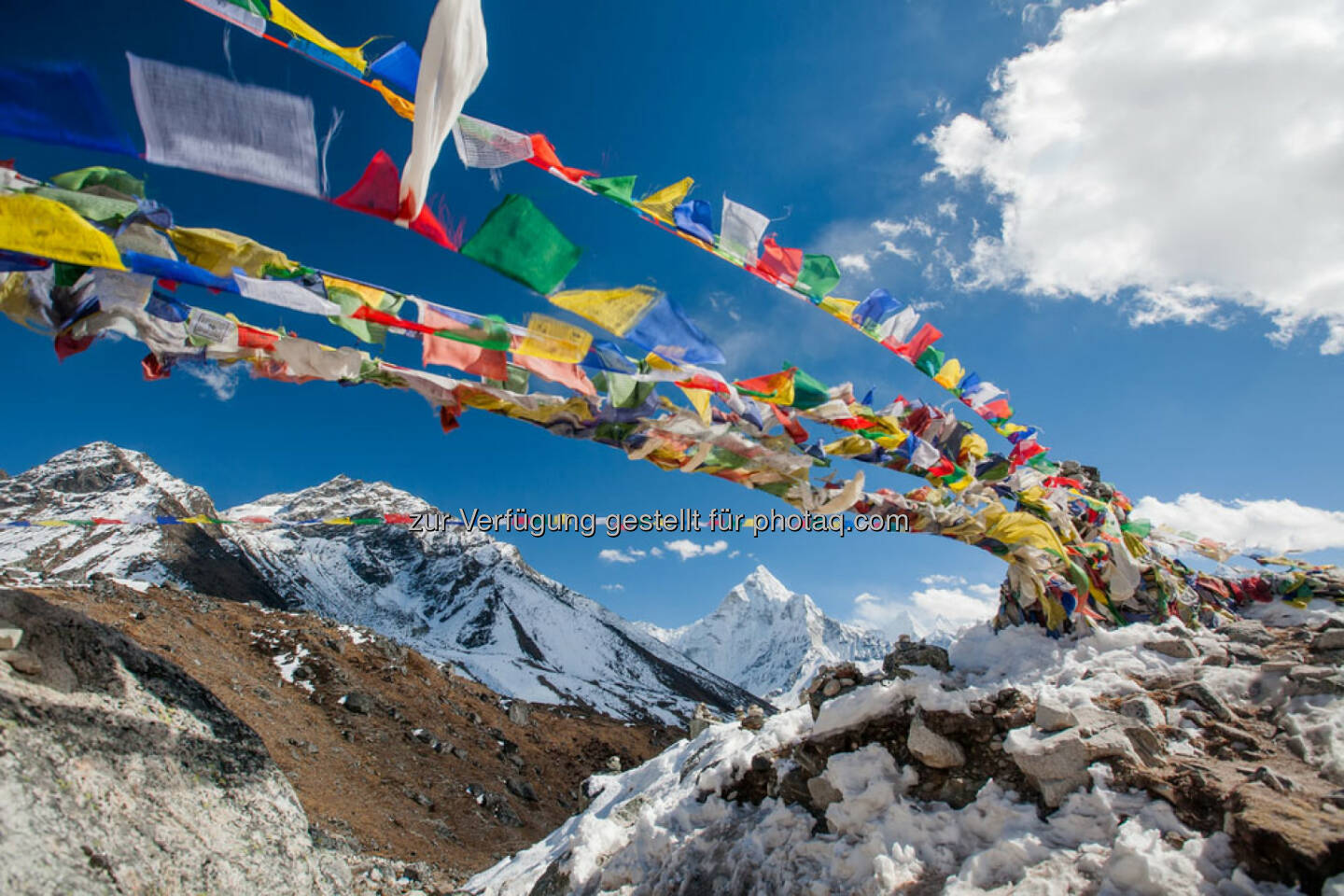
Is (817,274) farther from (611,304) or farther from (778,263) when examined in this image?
(611,304)

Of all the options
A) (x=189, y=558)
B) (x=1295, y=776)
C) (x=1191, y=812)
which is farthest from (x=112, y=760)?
(x=189, y=558)

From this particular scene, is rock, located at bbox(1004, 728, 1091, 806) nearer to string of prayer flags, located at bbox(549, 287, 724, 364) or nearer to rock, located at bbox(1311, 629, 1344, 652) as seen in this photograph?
rock, located at bbox(1311, 629, 1344, 652)

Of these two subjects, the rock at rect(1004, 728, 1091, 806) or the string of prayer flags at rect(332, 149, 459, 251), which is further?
the rock at rect(1004, 728, 1091, 806)

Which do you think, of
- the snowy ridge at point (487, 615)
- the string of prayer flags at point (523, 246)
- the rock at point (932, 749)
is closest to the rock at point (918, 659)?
the rock at point (932, 749)

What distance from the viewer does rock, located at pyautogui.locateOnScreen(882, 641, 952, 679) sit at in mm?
6027

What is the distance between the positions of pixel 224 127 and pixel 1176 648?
7299 mm

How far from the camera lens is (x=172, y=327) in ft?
12.5

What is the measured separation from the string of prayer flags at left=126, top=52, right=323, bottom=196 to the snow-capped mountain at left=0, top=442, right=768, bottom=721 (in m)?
53.0

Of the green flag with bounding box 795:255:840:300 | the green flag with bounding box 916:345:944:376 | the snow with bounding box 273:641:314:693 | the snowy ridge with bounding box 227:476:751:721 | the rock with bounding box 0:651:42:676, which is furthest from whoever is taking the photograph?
the snowy ridge with bounding box 227:476:751:721

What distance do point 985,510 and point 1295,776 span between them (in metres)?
3.03

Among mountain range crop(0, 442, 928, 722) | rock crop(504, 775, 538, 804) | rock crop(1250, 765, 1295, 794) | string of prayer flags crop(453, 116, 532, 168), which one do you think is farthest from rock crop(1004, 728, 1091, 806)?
mountain range crop(0, 442, 928, 722)

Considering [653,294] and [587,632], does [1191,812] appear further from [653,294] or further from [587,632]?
[587,632]

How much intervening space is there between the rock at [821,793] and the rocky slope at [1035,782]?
0.02 m

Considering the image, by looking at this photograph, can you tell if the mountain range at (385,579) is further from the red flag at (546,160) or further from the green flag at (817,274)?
the red flag at (546,160)
